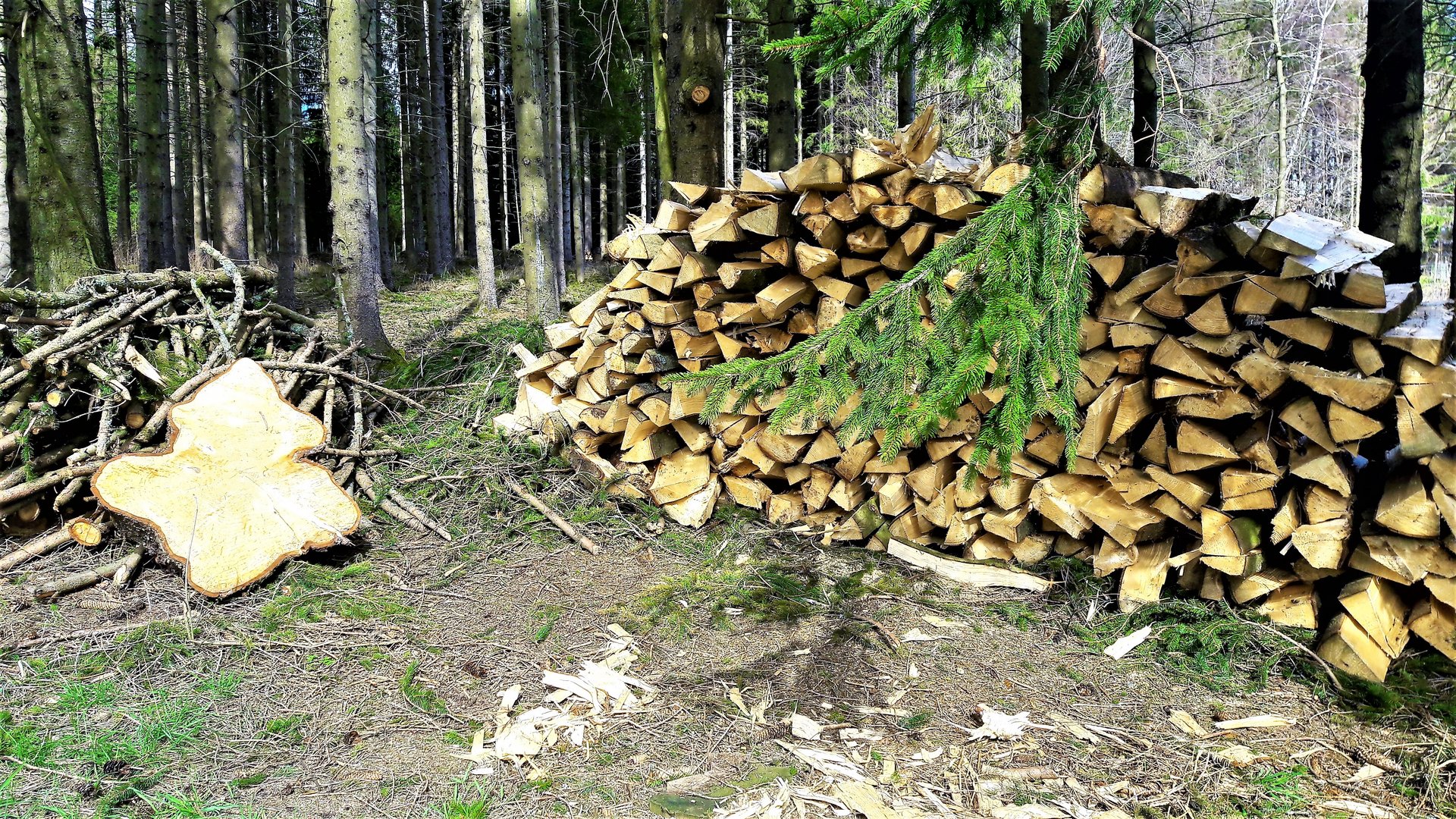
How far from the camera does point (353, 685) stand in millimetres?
3025

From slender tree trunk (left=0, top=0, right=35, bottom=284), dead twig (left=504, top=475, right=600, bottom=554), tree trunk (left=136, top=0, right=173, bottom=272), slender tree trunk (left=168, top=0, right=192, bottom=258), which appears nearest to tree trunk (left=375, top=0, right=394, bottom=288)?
tree trunk (left=136, top=0, right=173, bottom=272)

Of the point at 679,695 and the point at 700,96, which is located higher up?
the point at 700,96

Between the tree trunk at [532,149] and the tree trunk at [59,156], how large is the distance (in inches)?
139

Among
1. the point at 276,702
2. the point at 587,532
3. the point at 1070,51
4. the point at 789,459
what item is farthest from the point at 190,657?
the point at 1070,51

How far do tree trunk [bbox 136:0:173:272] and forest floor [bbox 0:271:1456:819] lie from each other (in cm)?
797

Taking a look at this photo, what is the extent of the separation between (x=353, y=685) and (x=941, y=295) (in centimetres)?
255

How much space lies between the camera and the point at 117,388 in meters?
4.26

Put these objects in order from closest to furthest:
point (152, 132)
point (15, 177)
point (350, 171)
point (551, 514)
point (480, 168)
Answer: point (551, 514), point (350, 171), point (152, 132), point (15, 177), point (480, 168)

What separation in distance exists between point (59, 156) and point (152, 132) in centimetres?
384

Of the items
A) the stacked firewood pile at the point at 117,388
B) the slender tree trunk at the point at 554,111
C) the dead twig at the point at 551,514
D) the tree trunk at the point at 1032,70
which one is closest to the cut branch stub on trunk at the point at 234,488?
the stacked firewood pile at the point at 117,388

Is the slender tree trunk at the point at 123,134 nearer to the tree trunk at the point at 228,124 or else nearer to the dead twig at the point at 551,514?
the tree trunk at the point at 228,124

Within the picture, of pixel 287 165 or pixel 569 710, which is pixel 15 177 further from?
pixel 569 710

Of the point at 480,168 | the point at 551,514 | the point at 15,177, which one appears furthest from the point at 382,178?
the point at 551,514

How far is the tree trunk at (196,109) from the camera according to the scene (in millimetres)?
12594
